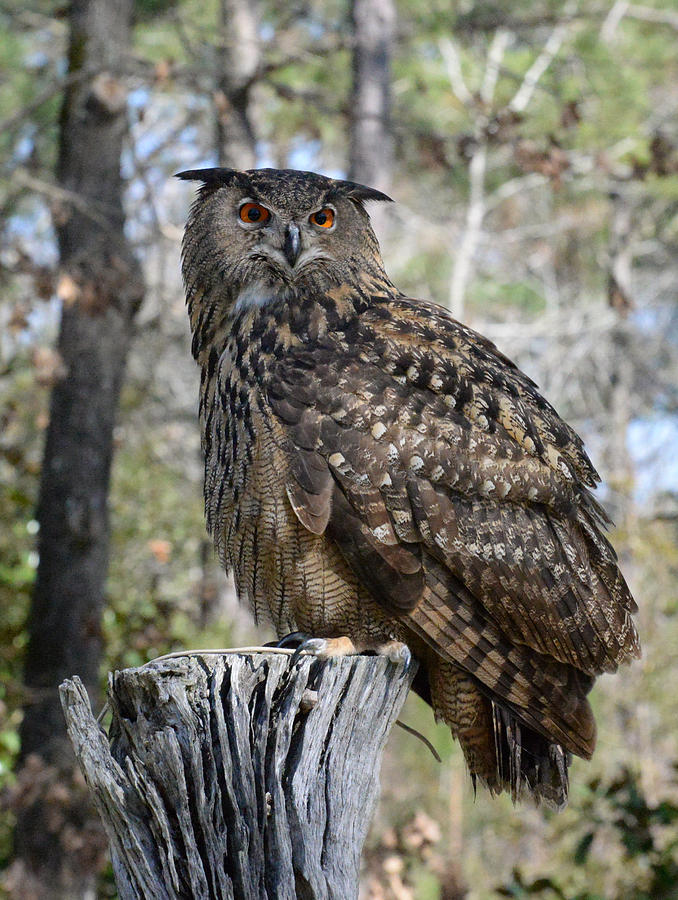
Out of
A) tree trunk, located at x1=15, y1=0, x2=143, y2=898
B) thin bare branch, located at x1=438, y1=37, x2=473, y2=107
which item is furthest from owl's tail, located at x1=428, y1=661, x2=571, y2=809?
thin bare branch, located at x1=438, y1=37, x2=473, y2=107

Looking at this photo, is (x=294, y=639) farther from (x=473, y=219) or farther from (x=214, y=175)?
(x=473, y=219)

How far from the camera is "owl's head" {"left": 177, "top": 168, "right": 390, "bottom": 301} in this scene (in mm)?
2889

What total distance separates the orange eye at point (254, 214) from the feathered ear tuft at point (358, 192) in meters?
0.25

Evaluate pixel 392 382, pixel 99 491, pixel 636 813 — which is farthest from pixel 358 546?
pixel 99 491

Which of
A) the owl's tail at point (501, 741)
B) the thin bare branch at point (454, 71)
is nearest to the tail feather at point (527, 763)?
the owl's tail at point (501, 741)

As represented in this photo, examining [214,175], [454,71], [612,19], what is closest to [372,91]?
[612,19]

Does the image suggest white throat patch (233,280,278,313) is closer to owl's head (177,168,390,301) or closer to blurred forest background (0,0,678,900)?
owl's head (177,168,390,301)

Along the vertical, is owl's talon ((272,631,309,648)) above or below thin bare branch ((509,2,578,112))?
below

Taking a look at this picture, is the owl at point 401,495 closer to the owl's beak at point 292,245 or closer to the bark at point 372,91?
the owl's beak at point 292,245

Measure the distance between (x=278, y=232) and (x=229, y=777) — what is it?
5.27ft

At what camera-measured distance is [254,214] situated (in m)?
2.96

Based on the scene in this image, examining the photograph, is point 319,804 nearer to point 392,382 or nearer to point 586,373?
point 392,382

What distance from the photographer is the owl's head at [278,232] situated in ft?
9.48

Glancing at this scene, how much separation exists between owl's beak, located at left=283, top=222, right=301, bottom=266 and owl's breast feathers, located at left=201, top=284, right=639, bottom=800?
0.13 m
